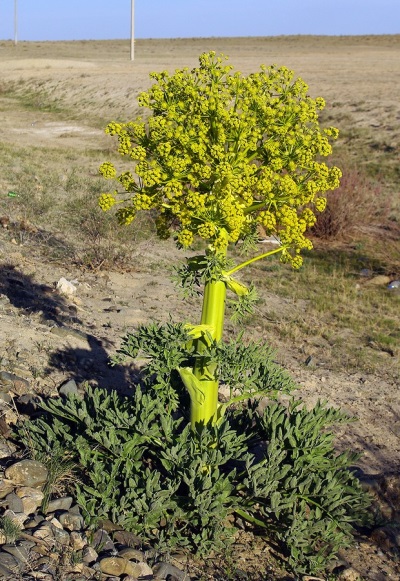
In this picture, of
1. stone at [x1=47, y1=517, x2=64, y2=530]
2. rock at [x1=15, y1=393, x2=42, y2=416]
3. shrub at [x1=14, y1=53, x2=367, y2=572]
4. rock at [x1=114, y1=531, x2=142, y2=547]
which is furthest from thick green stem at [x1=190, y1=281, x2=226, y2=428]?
rock at [x1=15, y1=393, x2=42, y2=416]

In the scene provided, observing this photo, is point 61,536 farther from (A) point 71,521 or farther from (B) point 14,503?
(B) point 14,503

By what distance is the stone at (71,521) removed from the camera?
3648mm

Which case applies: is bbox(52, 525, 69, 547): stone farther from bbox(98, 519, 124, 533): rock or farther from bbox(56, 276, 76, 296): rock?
bbox(56, 276, 76, 296): rock

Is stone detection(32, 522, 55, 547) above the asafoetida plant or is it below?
below

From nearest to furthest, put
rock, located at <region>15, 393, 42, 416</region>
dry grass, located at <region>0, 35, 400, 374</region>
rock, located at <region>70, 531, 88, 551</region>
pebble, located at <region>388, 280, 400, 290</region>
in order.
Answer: rock, located at <region>70, 531, 88, 551</region> < rock, located at <region>15, 393, 42, 416</region> < dry grass, located at <region>0, 35, 400, 374</region> < pebble, located at <region>388, 280, 400, 290</region>

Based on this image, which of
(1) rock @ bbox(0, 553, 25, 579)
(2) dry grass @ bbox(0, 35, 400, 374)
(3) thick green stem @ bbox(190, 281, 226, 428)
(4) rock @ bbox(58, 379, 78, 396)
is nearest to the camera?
(1) rock @ bbox(0, 553, 25, 579)

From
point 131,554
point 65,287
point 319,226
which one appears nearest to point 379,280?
point 319,226

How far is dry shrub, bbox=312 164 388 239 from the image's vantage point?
1253cm

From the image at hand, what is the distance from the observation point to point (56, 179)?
48.0 feet

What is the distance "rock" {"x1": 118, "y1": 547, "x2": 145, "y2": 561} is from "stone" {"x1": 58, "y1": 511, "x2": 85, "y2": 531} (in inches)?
10.1

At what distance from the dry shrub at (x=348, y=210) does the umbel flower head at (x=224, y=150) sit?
8939 millimetres

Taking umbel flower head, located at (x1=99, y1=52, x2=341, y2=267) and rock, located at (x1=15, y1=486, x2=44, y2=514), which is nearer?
umbel flower head, located at (x1=99, y1=52, x2=341, y2=267)

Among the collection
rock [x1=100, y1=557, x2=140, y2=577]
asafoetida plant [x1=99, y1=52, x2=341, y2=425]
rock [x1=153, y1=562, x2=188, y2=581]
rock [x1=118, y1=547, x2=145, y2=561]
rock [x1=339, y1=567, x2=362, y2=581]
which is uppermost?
asafoetida plant [x1=99, y1=52, x2=341, y2=425]

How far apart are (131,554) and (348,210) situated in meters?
9.87
